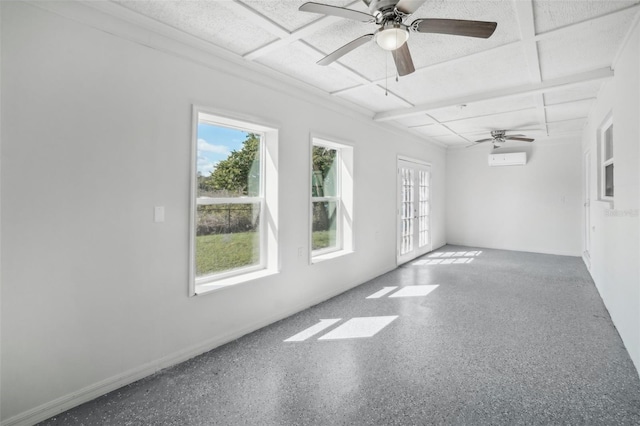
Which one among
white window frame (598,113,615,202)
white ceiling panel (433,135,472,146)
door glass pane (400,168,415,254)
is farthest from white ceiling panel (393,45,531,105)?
white ceiling panel (433,135,472,146)

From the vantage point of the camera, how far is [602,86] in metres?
3.46

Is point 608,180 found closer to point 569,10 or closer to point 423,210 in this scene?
point 569,10

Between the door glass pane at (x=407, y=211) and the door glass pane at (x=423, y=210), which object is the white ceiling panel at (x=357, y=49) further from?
the door glass pane at (x=423, y=210)

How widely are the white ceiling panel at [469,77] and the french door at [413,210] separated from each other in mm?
2067

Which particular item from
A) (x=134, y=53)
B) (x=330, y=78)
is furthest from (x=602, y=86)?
(x=134, y=53)

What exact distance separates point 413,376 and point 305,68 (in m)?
2.81

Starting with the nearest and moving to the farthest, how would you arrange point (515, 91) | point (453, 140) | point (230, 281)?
point (230, 281), point (515, 91), point (453, 140)

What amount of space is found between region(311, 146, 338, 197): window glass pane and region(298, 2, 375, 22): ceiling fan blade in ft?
7.52

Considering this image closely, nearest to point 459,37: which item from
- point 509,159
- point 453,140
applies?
point 453,140

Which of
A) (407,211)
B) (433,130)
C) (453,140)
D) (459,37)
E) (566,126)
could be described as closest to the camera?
(459,37)

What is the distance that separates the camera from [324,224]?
4277 mm

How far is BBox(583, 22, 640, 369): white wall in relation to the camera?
7.42ft

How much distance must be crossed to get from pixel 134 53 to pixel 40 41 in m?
0.51

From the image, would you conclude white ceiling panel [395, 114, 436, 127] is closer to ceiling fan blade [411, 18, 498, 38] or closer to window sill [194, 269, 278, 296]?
ceiling fan blade [411, 18, 498, 38]
